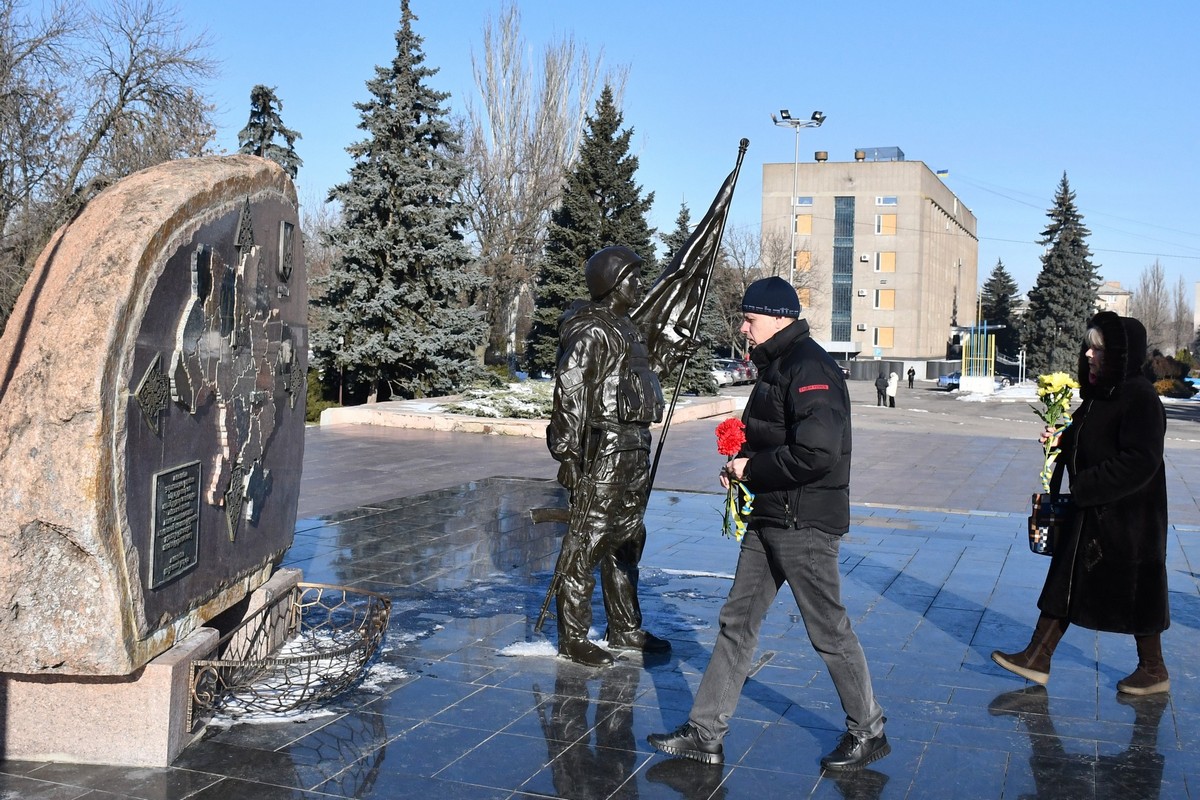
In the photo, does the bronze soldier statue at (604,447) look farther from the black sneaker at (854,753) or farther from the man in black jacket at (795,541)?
the black sneaker at (854,753)

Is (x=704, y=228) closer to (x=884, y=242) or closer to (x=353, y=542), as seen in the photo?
(x=353, y=542)

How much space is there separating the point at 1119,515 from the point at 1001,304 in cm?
8520

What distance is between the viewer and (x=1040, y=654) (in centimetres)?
530

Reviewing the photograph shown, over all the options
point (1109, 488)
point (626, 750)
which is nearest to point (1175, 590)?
point (1109, 488)

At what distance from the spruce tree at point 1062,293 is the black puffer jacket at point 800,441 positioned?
56.8m

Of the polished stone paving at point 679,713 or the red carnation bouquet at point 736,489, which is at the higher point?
the red carnation bouquet at point 736,489

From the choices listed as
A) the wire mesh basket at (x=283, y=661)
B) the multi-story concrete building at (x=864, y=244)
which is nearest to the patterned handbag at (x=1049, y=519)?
the wire mesh basket at (x=283, y=661)

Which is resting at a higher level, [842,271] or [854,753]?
[842,271]

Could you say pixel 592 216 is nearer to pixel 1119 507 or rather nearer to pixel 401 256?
pixel 401 256

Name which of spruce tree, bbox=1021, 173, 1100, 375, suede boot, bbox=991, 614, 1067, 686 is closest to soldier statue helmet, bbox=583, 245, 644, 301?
suede boot, bbox=991, 614, 1067, 686

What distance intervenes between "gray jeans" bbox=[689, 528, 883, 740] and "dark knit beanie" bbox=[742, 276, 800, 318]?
86cm

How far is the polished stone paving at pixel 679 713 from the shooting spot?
3996 millimetres

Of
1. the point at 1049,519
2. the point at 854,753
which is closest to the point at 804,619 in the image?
the point at 854,753

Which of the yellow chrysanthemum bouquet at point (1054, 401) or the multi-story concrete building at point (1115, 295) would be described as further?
the multi-story concrete building at point (1115, 295)
